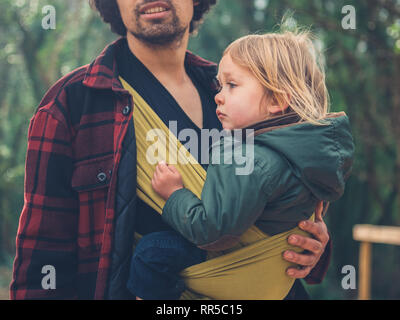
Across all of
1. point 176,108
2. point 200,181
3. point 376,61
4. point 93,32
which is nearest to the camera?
point 200,181

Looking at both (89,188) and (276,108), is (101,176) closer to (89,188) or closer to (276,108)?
(89,188)

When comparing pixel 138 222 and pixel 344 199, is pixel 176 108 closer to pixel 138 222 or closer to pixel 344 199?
pixel 138 222

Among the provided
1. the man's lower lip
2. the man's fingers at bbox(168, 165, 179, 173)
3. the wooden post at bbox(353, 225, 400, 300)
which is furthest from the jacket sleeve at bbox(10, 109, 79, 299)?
the wooden post at bbox(353, 225, 400, 300)

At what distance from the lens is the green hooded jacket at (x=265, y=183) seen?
1.16 m

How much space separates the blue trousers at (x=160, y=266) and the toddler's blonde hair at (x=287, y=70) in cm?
50

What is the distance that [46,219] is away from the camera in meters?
1.34

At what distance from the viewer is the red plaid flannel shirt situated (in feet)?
4.38

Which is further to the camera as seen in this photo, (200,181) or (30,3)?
(30,3)

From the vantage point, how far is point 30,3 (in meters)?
5.31

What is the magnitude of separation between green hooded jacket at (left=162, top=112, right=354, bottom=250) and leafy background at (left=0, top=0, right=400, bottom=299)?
3.44 metres

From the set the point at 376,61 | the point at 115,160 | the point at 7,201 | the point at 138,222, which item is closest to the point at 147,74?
the point at 115,160

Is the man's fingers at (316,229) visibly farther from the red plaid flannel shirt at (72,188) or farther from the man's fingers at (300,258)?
the red plaid flannel shirt at (72,188)

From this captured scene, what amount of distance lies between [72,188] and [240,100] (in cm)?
57
